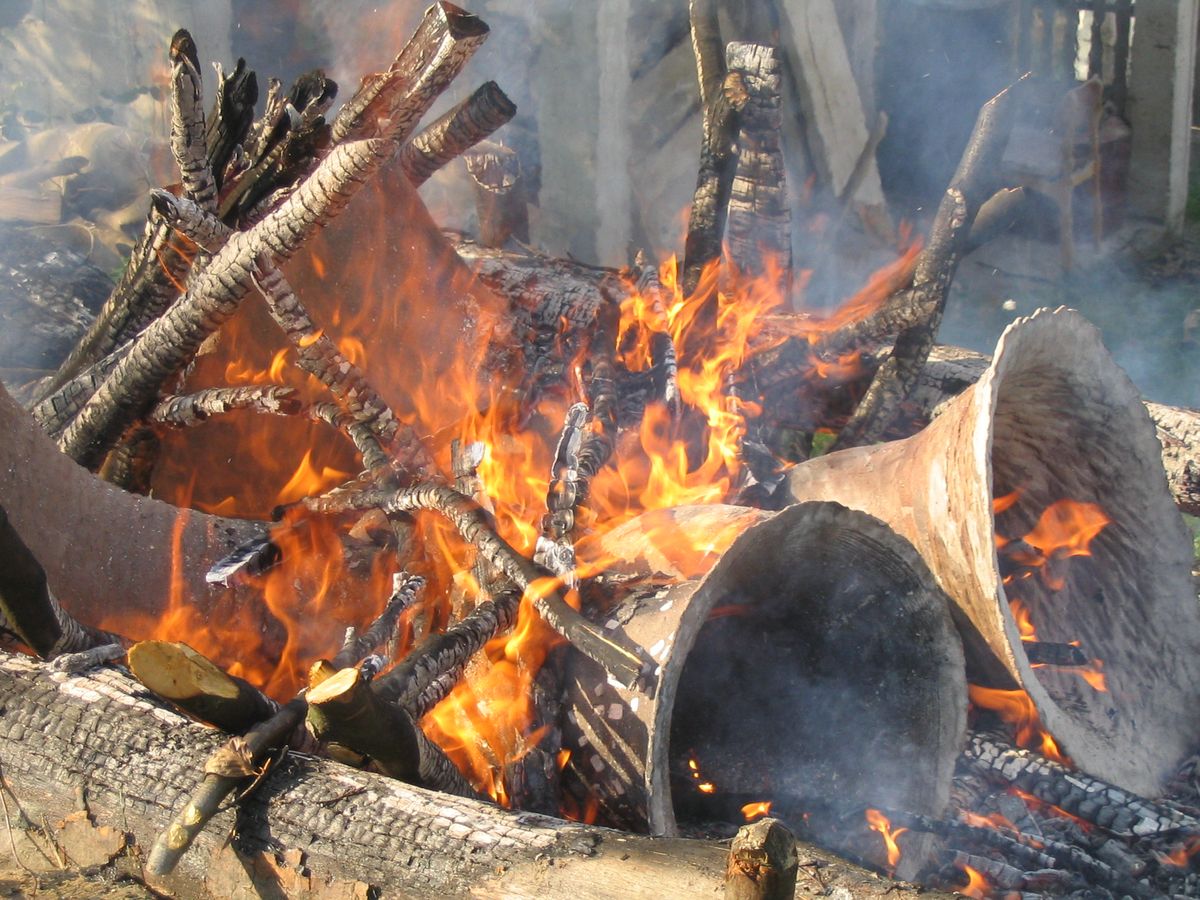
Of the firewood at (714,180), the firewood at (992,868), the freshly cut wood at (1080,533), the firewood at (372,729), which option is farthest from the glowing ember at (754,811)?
the firewood at (714,180)

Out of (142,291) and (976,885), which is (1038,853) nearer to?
(976,885)

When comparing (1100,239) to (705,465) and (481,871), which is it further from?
(481,871)

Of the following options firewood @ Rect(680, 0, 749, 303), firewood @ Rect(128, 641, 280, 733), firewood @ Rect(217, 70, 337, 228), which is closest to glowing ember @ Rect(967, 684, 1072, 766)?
firewood @ Rect(128, 641, 280, 733)

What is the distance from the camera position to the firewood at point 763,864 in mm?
1601

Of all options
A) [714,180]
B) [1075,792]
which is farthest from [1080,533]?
[714,180]

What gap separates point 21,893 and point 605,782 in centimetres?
135

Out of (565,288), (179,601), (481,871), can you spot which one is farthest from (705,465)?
(481,871)

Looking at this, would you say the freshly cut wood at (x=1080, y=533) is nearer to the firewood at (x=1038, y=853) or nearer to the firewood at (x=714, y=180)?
the firewood at (x=1038, y=853)

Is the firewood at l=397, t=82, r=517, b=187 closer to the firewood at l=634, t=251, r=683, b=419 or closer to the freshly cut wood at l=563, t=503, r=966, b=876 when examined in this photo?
the firewood at l=634, t=251, r=683, b=419

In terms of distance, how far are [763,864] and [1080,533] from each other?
2.63 meters

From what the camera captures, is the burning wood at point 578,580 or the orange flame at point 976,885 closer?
the burning wood at point 578,580

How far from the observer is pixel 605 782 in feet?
8.66

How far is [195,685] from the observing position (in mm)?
2225

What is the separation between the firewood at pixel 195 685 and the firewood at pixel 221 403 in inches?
50.6
